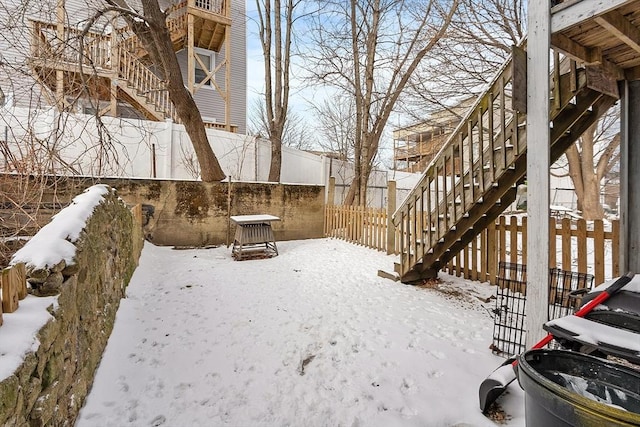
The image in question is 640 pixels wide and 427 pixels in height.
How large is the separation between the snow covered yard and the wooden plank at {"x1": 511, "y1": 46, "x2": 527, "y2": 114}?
7.15 ft

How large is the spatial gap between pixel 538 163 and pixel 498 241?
276 cm

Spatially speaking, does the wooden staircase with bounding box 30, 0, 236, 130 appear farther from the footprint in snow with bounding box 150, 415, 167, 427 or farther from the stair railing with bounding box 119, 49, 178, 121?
the footprint in snow with bounding box 150, 415, 167, 427

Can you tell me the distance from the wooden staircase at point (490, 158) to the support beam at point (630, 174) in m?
0.24

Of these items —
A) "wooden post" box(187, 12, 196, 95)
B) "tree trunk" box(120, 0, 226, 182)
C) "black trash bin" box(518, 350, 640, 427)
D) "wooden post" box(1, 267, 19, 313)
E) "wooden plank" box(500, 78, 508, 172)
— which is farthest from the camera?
"wooden post" box(187, 12, 196, 95)

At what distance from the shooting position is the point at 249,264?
6.18 m

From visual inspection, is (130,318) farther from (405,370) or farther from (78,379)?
(405,370)

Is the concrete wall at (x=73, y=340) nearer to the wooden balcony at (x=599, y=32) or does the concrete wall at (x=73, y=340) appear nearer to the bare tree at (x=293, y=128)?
the wooden balcony at (x=599, y=32)

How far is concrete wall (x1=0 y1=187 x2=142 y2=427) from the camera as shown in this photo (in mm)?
1379

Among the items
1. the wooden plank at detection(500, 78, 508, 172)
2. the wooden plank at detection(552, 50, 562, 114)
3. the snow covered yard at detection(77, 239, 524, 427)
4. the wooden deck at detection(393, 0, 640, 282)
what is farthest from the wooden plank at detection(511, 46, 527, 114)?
the snow covered yard at detection(77, 239, 524, 427)

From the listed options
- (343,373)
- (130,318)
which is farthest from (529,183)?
(130,318)

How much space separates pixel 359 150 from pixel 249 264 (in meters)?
6.11

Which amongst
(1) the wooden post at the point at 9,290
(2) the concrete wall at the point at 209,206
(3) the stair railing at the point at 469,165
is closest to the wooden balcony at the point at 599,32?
(3) the stair railing at the point at 469,165

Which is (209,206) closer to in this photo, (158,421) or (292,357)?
(292,357)

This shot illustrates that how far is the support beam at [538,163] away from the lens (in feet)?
7.89
